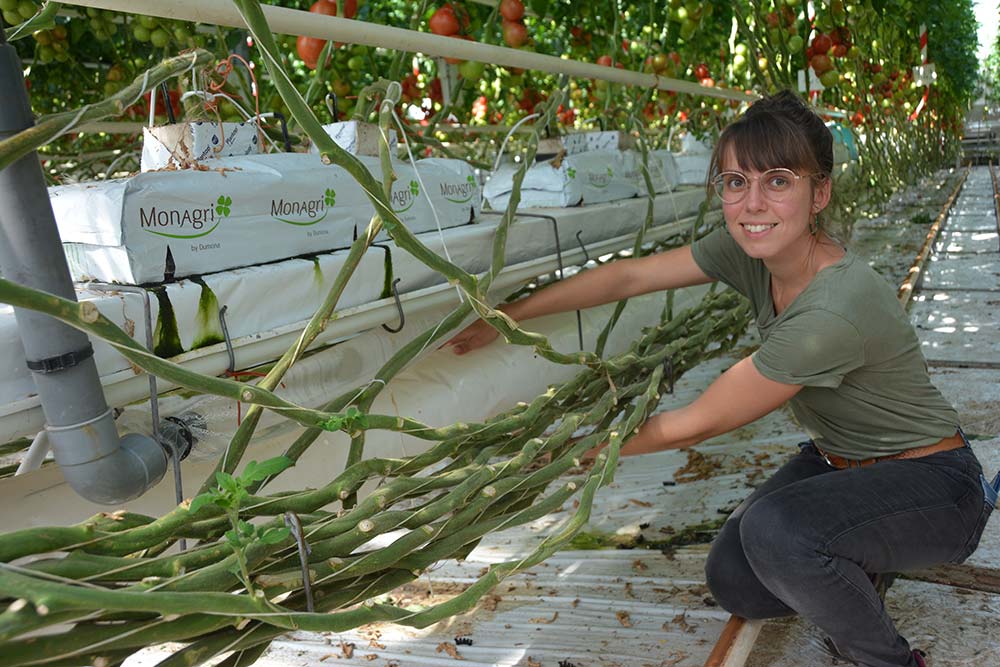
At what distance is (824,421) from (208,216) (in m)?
1.22

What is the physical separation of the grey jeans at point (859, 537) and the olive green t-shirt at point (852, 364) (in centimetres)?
7

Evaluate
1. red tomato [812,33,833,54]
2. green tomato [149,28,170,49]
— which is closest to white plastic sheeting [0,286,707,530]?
green tomato [149,28,170,49]

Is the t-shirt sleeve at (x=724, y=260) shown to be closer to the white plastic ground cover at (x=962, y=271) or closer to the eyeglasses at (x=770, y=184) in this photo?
the eyeglasses at (x=770, y=184)

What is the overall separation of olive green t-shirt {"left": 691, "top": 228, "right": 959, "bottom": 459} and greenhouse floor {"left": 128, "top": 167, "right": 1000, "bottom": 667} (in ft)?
1.35

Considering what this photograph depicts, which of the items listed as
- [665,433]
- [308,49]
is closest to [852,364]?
[665,433]

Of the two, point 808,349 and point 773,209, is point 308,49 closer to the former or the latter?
point 773,209

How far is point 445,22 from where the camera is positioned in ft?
8.34

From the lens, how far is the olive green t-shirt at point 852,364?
1473mm

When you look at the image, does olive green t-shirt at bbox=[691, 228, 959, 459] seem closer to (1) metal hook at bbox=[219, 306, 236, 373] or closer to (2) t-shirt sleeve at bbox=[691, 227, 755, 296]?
(2) t-shirt sleeve at bbox=[691, 227, 755, 296]

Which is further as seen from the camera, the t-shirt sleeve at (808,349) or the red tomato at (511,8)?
the red tomato at (511,8)

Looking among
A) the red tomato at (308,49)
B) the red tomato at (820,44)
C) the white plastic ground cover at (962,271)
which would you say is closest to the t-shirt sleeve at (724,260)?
the red tomato at (308,49)

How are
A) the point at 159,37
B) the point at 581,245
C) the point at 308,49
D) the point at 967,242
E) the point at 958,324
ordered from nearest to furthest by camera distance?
the point at 581,245 < the point at 308,49 < the point at 159,37 < the point at 958,324 < the point at 967,242

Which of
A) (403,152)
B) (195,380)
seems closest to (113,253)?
(195,380)

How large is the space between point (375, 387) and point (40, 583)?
615 mm
